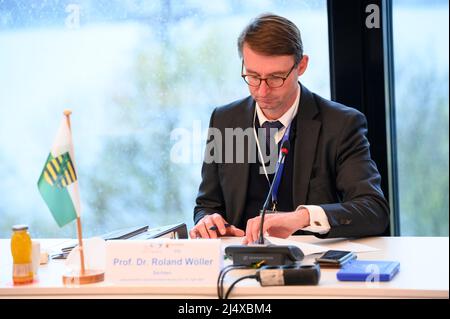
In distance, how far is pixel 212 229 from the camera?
2.45m

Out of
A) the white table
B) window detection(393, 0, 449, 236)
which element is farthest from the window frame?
the white table

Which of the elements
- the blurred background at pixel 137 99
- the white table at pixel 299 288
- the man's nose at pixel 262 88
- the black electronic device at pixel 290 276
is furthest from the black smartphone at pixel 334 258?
the blurred background at pixel 137 99

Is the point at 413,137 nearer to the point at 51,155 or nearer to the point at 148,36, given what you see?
the point at 148,36

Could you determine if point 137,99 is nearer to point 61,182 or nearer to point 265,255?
point 61,182

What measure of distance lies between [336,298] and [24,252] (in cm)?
81

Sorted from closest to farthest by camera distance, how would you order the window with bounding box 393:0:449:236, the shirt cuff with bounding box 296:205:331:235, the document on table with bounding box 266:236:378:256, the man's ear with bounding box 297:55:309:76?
the document on table with bounding box 266:236:378:256 < the shirt cuff with bounding box 296:205:331:235 < the man's ear with bounding box 297:55:309:76 < the window with bounding box 393:0:449:236

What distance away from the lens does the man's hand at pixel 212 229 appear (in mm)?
2424

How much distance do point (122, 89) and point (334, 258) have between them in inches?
82.0

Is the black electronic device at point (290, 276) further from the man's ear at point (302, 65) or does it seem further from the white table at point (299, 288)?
the man's ear at point (302, 65)

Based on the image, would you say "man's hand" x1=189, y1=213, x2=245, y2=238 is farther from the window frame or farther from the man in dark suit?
the window frame

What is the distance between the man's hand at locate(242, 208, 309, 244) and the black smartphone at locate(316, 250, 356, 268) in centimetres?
23

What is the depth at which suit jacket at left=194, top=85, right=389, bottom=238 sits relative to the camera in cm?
244

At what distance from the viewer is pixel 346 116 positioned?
9.02ft
